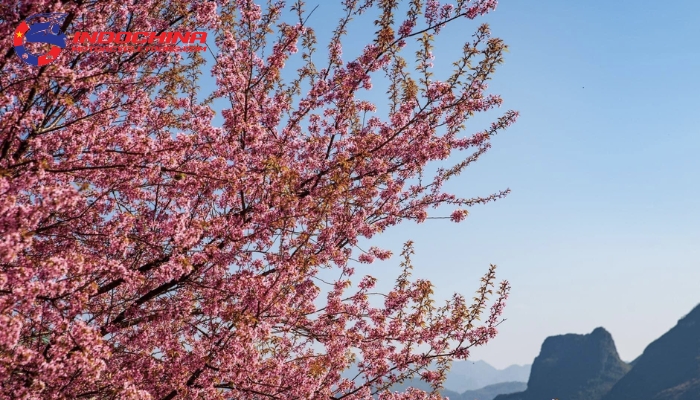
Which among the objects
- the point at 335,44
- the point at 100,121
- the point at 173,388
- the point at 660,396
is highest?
the point at 335,44

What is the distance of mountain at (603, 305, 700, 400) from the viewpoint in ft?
525

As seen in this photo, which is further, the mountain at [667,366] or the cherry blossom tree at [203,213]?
the mountain at [667,366]

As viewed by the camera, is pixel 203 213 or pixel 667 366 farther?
pixel 667 366

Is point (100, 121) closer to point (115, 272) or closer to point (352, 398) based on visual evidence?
point (115, 272)

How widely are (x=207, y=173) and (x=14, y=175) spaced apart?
266 cm

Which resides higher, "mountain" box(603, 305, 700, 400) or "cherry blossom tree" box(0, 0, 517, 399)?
"cherry blossom tree" box(0, 0, 517, 399)

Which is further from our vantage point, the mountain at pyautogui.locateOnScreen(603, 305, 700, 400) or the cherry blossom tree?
the mountain at pyautogui.locateOnScreen(603, 305, 700, 400)

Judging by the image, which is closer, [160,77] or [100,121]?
[100,121]

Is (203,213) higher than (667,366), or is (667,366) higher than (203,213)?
(203,213)

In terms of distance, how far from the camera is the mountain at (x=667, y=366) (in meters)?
160

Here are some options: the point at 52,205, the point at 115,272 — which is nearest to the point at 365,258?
the point at 115,272

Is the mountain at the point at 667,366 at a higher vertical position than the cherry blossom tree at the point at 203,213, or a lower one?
lower

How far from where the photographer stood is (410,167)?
11.0 meters

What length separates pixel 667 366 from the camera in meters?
172
